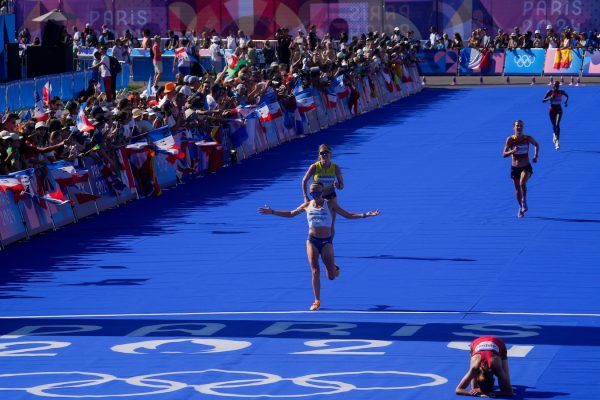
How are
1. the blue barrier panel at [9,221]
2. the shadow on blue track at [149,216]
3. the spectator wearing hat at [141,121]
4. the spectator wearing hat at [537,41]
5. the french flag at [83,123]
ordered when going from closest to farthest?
the shadow on blue track at [149,216]
the blue barrier panel at [9,221]
the french flag at [83,123]
the spectator wearing hat at [141,121]
the spectator wearing hat at [537,41]

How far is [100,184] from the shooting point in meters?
30.8

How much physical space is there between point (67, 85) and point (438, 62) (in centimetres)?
2028

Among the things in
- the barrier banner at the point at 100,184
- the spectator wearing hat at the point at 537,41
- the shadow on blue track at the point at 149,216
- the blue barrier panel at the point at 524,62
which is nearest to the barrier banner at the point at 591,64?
the blue barrier panel at the point at 524,62

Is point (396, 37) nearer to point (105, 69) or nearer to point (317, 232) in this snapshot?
point (105, 69)

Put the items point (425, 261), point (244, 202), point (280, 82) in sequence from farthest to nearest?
point (280, 82) → point (244, 202) → point (425, 261)

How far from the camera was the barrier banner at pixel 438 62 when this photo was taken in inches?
2581

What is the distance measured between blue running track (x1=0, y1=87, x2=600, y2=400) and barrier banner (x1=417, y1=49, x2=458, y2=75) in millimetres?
27731

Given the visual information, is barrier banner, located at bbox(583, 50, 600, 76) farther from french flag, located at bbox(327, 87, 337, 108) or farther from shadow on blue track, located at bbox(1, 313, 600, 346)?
shadow on blue track, located at bbox(1, 313, 600, 346)

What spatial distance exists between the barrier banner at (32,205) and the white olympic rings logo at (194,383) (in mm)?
10019

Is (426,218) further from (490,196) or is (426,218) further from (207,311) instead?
(207,311)

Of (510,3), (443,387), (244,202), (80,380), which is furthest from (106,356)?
(510,3)

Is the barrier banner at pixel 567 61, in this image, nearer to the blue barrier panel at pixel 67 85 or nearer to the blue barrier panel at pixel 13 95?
the blue barrier panel at pixel 67 85

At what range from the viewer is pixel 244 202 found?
106 ft

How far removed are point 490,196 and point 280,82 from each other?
12.4 m
